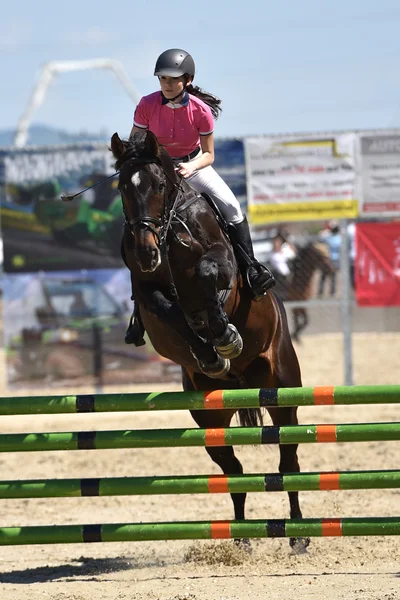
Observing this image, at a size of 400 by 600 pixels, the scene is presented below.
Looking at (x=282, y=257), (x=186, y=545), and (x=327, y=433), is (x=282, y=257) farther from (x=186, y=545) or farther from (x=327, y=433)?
(x=327, y=433)

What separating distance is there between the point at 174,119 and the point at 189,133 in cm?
13

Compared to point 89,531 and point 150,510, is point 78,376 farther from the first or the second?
point 89,531

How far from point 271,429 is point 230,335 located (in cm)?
69

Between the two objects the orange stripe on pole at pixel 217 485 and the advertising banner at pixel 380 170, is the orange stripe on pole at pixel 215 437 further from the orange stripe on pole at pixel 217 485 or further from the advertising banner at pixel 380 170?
the advertising banner at pixel 380 170

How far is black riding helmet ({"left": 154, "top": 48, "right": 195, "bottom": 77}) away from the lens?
5.86 meters

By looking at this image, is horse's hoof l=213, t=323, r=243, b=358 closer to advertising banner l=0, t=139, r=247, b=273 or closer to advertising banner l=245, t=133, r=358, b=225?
advertising banner l=245, t=133, r=358, b=225

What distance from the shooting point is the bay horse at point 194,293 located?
5.52m

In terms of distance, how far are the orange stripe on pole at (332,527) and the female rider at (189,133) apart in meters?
1.66

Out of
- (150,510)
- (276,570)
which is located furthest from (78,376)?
(276,570)

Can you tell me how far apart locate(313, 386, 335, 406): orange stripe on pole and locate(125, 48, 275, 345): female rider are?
1224 millimetres

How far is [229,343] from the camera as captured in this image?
19.1ft

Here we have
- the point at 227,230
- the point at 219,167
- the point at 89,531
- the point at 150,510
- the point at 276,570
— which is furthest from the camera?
the point at 219,167

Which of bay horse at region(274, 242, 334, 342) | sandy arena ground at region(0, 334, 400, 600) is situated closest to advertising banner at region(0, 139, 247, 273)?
sandy arena ground at region(0, 334, 400, 600)

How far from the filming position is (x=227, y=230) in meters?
6.45
